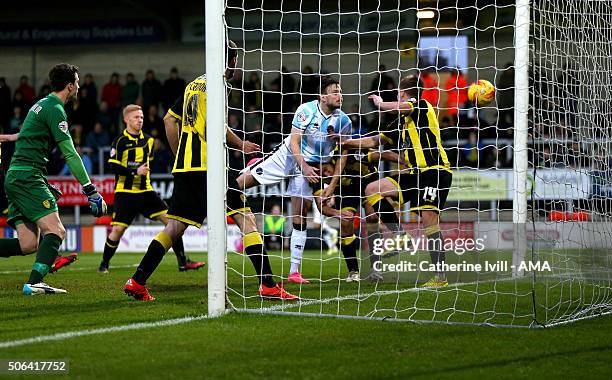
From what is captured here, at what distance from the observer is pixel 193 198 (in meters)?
7.80

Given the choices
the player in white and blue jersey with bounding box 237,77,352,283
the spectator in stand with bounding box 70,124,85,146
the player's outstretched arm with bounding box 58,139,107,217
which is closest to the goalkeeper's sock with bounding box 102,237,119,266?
the player in white and blue jersey with bounding box 237,77,352,283

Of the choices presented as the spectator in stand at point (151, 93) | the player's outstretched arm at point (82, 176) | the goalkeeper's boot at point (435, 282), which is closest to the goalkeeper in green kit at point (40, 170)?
the player's outstretched arm at point (82, 176)

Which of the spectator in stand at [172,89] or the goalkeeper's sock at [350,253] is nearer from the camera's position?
the goalkeeper's sock at [350,253]

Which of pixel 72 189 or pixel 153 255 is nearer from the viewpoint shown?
pixel 153 255

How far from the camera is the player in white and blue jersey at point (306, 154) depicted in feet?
32.8

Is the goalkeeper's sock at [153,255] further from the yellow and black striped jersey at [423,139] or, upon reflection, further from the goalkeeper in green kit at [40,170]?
the yellow and black striped jersey at [423,139]

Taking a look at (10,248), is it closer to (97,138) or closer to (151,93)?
(97,138)

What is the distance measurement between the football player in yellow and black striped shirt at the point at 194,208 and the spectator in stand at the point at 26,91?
18317 millimetres

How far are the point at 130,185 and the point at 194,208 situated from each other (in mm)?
4794

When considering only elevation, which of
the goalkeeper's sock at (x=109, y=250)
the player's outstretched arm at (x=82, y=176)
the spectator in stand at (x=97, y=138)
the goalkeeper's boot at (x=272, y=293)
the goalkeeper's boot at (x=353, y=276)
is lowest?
the goalkeeper's boot at (x=353, y=276)

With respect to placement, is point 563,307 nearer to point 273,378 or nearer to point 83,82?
point 273,378

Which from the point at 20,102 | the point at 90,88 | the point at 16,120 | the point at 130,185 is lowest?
the point at 130,185

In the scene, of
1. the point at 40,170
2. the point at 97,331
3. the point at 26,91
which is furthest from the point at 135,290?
the point at 26,91

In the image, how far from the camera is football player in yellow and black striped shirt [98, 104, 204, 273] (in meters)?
12.2
